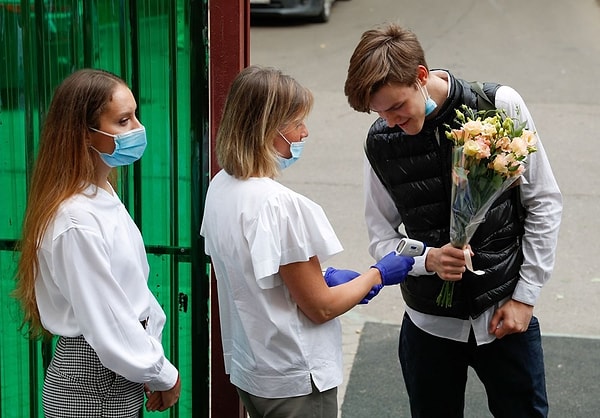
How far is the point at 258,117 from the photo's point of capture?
2.89 m

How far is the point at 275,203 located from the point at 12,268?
1.38 m

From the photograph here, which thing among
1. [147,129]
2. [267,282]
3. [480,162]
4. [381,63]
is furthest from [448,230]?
[147,129]

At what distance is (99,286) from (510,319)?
1361mm

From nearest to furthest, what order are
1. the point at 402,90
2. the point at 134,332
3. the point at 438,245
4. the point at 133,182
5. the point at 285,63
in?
the point at 134,332 < the point at 402,90 < the point at 438,245 < the point at 133,182 < the point at 285,63

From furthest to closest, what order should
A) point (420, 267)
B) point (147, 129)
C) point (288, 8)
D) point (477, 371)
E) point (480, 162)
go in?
1. point (288, 8)
2. point (147, 129)
3. point (477, 371)
4. point (420, 267)
5. point (480, 162)

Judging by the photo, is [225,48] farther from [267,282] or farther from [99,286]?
[99,286]

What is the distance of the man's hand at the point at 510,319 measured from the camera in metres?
3.25

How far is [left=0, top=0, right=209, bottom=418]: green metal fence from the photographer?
3598 millimetres

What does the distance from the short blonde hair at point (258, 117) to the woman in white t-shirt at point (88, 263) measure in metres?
0.28

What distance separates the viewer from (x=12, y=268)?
3.75 metres

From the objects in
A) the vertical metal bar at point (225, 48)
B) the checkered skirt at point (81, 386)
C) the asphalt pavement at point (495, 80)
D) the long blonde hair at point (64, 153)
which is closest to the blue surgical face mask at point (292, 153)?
the long blonde hair at point (64, 153)

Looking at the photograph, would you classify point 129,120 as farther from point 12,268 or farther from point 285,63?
point 285,63

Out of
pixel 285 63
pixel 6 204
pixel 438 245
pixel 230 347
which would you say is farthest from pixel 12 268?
pixel 285 63

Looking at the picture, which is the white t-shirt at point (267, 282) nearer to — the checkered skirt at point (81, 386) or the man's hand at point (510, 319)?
the checkered skirt at point (81, 386)
